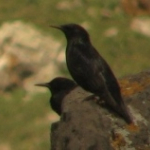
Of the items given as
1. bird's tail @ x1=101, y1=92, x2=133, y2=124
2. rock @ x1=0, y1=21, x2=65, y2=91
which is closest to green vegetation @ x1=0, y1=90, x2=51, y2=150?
rock @ x1=0, y1=21, x2=65, y2=91

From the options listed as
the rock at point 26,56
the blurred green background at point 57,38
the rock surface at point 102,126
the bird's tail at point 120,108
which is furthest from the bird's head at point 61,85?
the rock at point 26,56

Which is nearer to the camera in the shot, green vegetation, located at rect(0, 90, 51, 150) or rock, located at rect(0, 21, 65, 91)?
green vegetation, located at rect(0, 90, 51, 150)

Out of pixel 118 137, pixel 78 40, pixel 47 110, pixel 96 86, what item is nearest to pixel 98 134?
pixel 118 137

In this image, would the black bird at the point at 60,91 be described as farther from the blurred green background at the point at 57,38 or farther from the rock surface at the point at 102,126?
the blurred green background at the point at 57,38

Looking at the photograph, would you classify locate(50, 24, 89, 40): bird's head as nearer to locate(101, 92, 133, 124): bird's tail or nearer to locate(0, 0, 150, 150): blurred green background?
locate(101, 92, 133, 124): bird's tail

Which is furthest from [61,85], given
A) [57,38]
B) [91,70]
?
[57,38]

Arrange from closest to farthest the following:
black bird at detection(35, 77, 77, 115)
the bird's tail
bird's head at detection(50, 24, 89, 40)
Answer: the bird's tail → bird's head at detection(50, 24, 89, 40) → black bird at detection(35, 77, 77, 115)
